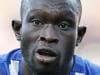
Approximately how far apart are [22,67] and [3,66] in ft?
0.42

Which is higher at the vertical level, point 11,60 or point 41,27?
point 41,27

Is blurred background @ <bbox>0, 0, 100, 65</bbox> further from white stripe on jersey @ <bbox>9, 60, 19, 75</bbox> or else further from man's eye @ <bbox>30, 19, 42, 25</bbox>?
man's eye @ <bbox>30, 19, 42, 25</bbox>

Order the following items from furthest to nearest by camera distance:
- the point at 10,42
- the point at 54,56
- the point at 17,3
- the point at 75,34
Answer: the point at 17,3
the point at 10,42
the point at 75,34
the point at 54,56

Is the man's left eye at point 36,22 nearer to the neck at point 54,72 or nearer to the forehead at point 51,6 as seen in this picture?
the forehead at point 51,6

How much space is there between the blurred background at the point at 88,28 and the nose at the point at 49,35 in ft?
4.75

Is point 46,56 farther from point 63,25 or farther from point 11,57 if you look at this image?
point 11,57

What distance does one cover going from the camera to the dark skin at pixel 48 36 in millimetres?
2072

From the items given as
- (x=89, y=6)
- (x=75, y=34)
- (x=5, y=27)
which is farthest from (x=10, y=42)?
(x=75, y=34)

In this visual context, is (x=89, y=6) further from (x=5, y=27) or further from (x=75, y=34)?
(x=75, y=34)

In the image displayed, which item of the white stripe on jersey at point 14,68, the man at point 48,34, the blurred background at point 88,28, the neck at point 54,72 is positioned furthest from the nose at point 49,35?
the blurred background at point 88,28

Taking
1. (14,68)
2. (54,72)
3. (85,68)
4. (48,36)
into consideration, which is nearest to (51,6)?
(48,36)

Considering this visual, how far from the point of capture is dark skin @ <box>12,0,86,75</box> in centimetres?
207

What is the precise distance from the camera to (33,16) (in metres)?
2.17

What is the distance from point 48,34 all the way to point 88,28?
5.78 feet
